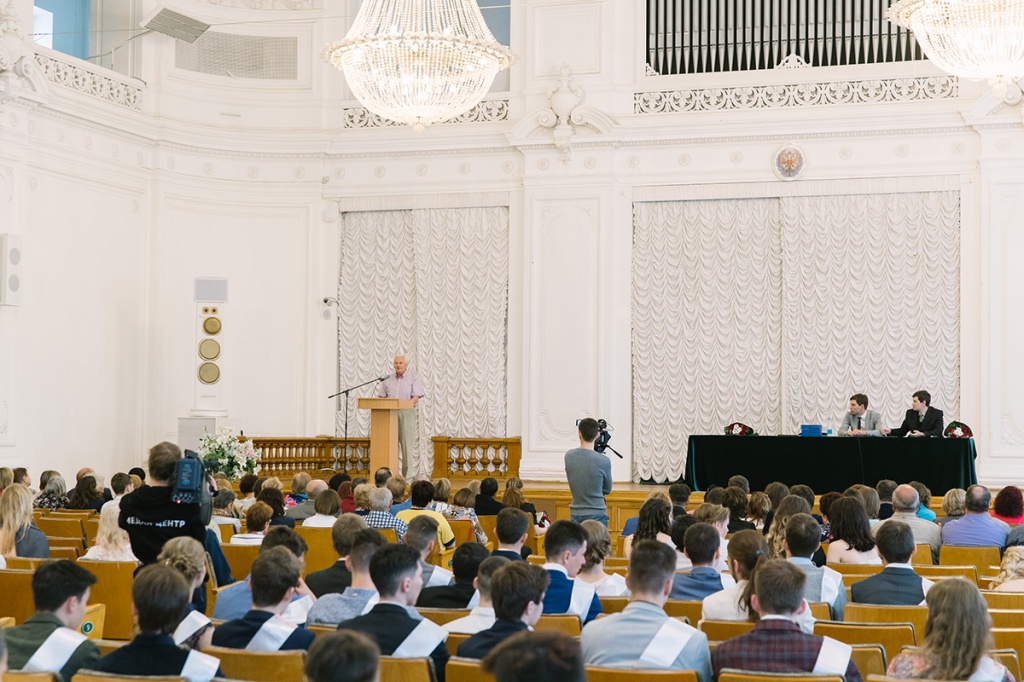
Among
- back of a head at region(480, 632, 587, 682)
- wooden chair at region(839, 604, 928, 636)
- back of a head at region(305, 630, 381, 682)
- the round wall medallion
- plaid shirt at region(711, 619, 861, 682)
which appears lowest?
wooden chair at region(839, 604, 928, 636)

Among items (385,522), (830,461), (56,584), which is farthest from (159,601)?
(830,461)

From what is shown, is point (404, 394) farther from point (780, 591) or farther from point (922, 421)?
point (780, 591)

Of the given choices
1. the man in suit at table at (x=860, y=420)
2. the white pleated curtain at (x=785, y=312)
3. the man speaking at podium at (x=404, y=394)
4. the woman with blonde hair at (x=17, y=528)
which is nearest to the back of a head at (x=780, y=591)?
the woman with blonde hair at (x=17, y=528)

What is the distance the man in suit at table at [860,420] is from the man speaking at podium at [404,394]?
184 inches

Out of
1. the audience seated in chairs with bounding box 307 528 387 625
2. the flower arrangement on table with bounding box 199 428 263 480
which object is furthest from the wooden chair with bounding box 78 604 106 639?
the flower arrangement on table with bounding box 199 428 263 480

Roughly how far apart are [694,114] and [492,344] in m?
3.88

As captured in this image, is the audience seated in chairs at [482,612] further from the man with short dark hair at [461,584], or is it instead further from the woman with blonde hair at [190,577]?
the woman with blonde hair at [190,577]

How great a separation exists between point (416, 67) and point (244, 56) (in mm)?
5568

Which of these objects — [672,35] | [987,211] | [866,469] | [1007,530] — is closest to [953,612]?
[1007,530]

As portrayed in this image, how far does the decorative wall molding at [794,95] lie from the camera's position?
14.5 metres

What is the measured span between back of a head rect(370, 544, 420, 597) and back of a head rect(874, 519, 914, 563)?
229 cm

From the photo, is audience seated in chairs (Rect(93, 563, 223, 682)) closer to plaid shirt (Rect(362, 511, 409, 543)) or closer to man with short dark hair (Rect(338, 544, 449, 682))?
man with short dark hair (Rect(338, 544, 449, 682))

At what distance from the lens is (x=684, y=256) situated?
50.2ft

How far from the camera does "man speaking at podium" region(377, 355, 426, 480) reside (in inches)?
541
